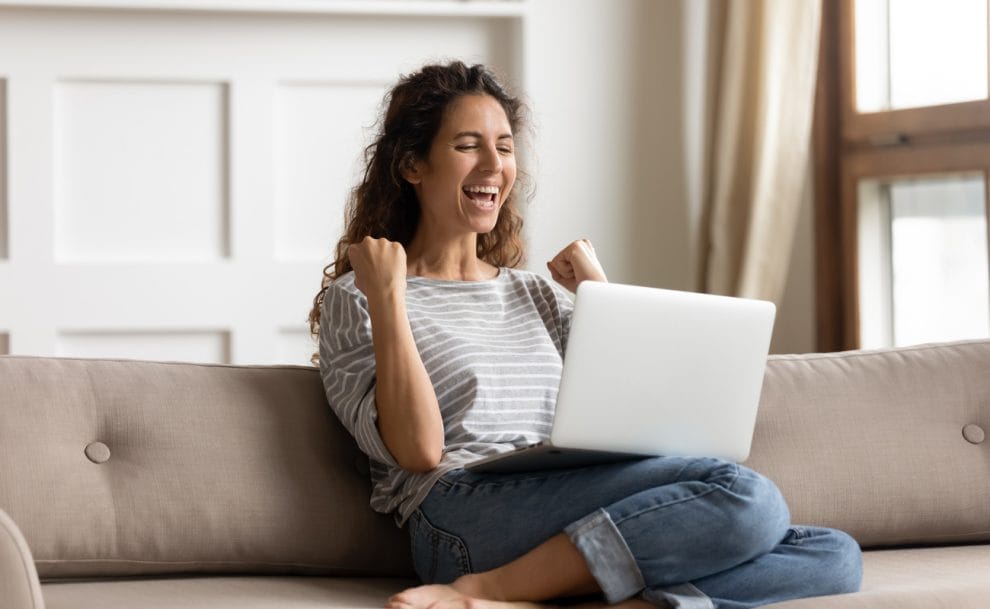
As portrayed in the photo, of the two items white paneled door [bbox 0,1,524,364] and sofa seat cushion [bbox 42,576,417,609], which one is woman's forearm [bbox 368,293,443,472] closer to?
sofa seat cushion [bbox 42,576,417,609]

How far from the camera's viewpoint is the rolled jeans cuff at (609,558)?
1602 millimetres

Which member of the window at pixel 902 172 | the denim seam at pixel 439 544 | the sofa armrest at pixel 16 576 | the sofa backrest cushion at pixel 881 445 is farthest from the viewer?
the window at pixel 902 172

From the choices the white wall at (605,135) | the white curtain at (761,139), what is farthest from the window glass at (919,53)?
the white wall at (605,135)

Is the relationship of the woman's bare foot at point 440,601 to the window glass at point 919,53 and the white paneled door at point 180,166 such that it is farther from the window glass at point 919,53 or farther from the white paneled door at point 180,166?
the window glass at point 919,53

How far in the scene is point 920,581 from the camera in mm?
1808

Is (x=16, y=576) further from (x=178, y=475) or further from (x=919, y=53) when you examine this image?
(x=919, y=53)

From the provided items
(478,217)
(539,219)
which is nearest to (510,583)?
(478,217)

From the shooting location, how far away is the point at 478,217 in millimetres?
2039

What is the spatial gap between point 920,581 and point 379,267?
803mm

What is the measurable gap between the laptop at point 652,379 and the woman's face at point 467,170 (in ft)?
1.44

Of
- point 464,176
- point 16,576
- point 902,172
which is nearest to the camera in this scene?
point 16,576

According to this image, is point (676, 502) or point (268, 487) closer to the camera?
point (676, 502)

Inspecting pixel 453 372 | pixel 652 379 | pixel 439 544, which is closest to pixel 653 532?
pixel 652 379

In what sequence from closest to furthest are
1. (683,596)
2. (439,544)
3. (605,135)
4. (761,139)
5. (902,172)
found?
(683,596), (439,544), (902,172), (761,139), (605,135)
